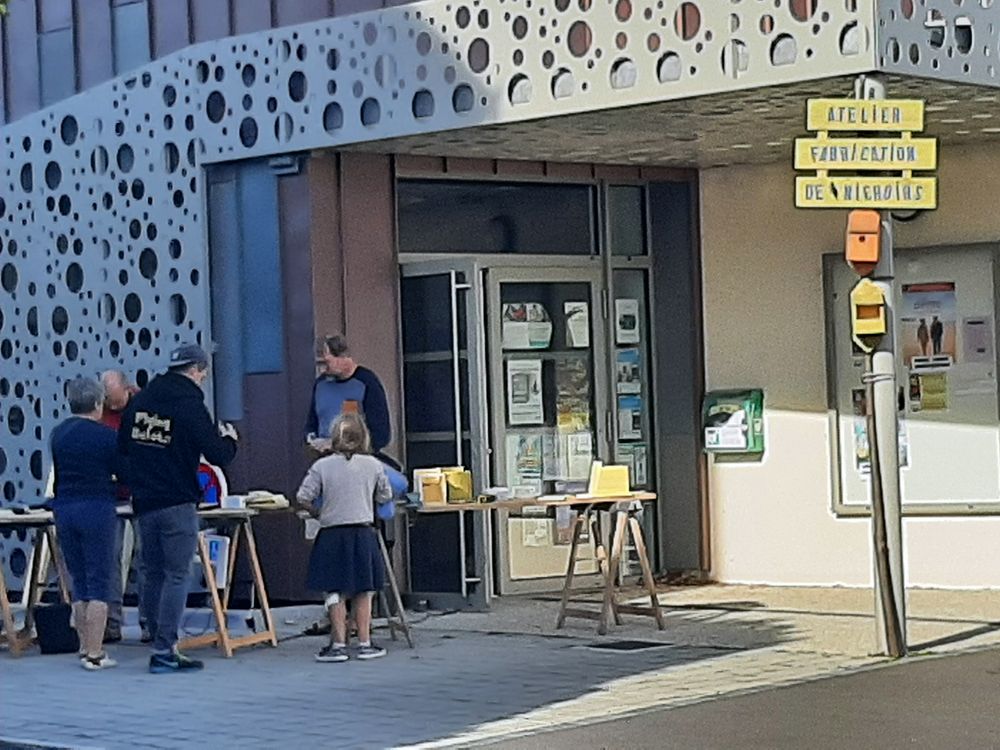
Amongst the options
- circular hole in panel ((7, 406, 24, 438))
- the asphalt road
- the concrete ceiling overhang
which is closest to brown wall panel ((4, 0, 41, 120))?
circular hole in panel ((7, 406, 24, 438))

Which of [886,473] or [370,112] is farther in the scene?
[370,112]

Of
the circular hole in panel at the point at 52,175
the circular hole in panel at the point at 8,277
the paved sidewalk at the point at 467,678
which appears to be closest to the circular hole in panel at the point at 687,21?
the paved sidewalk at the point at 467,678

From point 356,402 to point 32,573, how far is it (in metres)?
2.45

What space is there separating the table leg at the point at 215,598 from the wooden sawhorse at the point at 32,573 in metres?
0.98

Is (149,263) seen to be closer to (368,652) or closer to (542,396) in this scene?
(542,396)

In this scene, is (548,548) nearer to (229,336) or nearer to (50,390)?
(229,336)

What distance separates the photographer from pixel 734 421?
1711cm

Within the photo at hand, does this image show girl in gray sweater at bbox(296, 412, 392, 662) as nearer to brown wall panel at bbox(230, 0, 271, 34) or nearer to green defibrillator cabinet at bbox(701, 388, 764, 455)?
brown wall panel at bbox(230, 0, 271, 34)

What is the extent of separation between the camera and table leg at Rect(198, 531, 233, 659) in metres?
13.7

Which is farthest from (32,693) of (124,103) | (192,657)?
(124,103)

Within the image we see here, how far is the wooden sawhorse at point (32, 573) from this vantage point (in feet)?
46.8

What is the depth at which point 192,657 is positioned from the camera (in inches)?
548

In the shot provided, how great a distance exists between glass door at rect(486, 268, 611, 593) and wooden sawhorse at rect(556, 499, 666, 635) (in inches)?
67.3

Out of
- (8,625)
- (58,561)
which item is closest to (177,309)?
(58,561)
